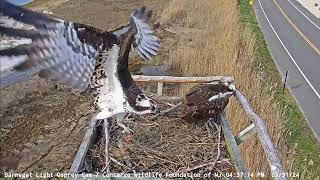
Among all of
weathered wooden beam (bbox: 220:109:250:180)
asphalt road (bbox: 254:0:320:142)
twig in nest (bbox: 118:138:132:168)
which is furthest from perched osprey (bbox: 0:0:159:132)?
asphalt road (bbox: 254:0:320:142)

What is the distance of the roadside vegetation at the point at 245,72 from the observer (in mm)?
6035

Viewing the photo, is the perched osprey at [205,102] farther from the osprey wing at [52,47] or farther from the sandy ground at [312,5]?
the sandy ground at [312,5]

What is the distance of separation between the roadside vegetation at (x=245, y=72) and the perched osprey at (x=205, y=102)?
3.14ft

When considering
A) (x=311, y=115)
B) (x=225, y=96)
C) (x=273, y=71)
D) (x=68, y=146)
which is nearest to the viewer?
(x=225, y=96)

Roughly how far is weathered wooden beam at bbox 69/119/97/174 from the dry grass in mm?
1850

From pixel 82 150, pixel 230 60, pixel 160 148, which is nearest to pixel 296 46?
pixel 230 60

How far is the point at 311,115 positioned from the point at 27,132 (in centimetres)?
586

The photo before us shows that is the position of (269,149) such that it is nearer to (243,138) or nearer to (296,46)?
(243,138)

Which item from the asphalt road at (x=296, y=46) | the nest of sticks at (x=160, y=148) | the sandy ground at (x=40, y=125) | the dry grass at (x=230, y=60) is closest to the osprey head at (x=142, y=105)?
the nest of sticks at (x=160, y=148)

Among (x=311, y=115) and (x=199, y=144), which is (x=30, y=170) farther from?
(x=311, y=115)

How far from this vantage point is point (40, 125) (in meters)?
9.23

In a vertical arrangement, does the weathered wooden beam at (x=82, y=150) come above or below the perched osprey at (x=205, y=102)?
below

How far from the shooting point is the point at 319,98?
12156 mm

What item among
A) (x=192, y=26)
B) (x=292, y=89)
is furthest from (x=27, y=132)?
(x=192, y=26)
